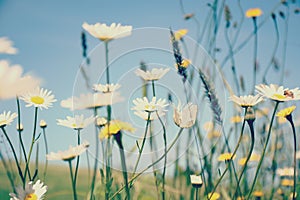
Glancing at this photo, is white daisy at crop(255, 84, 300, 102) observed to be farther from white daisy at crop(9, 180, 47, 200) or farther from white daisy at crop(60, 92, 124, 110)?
white daisy at crop(9, 180, 47, 200)

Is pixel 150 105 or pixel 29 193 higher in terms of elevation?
pixel 150 105

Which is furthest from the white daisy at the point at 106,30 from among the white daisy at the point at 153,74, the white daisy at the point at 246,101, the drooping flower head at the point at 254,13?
the drooping flower head at the point at 254,13

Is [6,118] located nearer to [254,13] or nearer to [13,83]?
[13,83]

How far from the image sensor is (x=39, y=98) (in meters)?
0.63


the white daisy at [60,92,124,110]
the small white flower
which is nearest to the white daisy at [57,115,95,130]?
the white daisy at [60,92,124,110]

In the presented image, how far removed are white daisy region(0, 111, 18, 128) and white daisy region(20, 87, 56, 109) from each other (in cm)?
2

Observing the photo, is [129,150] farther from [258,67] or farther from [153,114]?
[258,67]

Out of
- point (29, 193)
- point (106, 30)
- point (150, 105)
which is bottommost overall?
point (29, 193)

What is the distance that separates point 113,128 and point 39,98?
0.12 meters

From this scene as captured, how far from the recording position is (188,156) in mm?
916

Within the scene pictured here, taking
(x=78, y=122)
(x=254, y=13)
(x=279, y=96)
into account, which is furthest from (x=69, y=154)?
(x=254, y=13)

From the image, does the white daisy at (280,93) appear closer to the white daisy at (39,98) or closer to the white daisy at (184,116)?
the white daisy at (184,116)

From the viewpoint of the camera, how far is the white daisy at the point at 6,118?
573mm

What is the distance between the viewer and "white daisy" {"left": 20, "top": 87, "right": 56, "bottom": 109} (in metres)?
0.61
